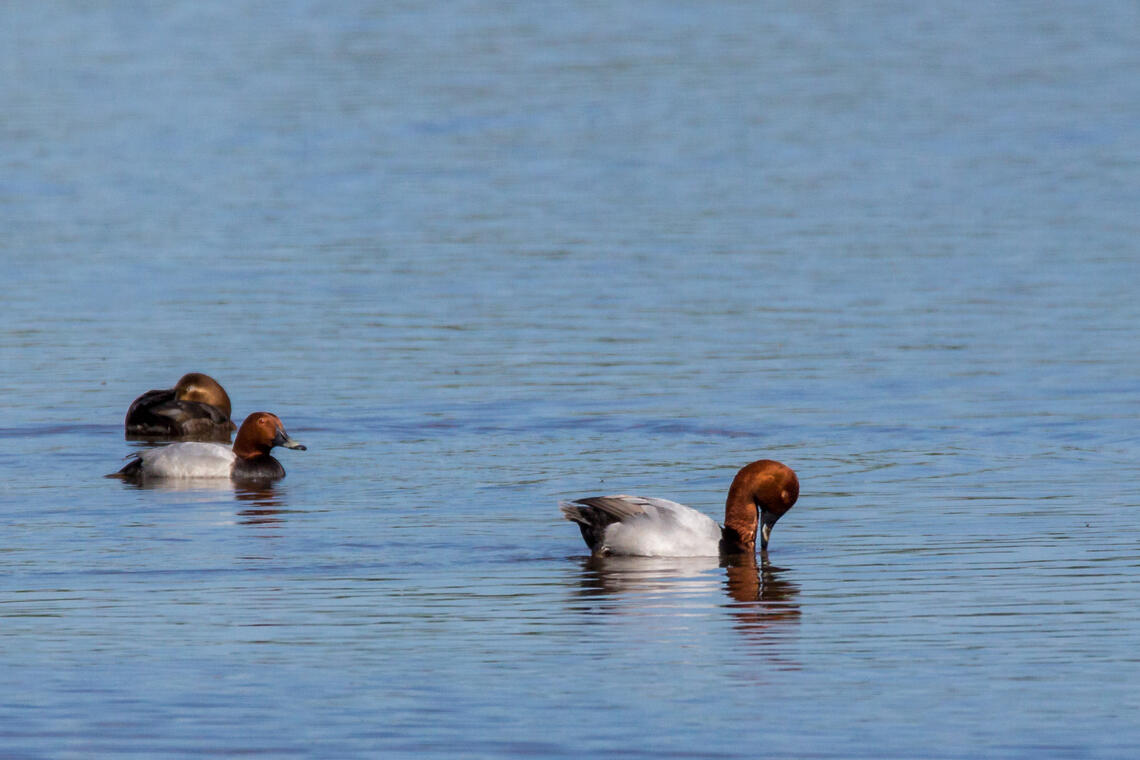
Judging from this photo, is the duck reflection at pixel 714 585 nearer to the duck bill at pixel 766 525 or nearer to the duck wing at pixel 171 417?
the duck bill at pixel 766 525

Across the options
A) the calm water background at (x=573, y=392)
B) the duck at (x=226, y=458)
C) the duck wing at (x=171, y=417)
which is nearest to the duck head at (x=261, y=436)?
the duck at (x=226, y=458)

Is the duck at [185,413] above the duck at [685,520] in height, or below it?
above

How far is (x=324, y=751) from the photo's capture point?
34.9 ft

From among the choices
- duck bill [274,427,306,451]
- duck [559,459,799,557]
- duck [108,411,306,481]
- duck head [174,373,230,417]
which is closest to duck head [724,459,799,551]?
duck [559,459,799,557]

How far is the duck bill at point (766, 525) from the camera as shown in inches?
613

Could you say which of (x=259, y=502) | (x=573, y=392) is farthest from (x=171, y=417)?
(x=573, y=392)

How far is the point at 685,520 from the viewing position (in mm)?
15266

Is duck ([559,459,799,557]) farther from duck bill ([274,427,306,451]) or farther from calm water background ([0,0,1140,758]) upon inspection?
duck bill ([274,427,306,451])

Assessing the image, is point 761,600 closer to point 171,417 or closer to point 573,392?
point 573,392

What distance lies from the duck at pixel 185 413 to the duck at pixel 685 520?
6.54 m

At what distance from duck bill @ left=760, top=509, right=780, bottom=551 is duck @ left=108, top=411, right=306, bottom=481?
190 inches

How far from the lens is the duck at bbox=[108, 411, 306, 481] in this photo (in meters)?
18.8

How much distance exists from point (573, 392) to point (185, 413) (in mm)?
3691

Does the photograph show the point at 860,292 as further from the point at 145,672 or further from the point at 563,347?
the point at 145,672
